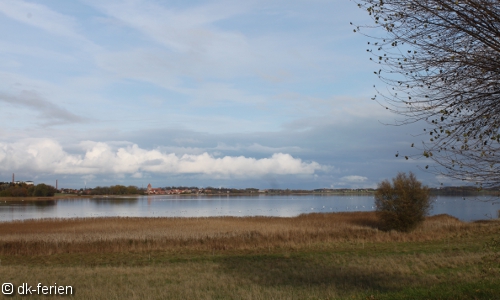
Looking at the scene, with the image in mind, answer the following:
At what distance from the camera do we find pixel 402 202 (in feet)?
115

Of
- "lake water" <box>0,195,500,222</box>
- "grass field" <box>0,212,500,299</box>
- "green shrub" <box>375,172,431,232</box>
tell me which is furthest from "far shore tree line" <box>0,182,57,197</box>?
"green shrub" <box>375,172,431,232</box>

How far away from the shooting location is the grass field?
11.3 meters

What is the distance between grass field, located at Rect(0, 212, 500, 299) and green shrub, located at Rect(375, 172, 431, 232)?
397cm

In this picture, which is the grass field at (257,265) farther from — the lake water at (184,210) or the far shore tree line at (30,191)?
the far shore tree line at (30,191)

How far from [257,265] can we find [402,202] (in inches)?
846

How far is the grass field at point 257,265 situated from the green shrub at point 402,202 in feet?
13.0

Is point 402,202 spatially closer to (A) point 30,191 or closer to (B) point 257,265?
(B) point 257,265

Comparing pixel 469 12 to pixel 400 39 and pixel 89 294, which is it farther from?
pixel 89 294

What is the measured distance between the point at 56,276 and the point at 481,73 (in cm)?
1468

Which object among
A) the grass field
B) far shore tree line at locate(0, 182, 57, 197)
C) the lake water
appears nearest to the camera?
the grass field

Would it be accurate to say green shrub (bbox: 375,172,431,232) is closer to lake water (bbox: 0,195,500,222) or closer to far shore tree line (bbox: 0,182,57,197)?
lake water (bbox: 0,195,500,222)

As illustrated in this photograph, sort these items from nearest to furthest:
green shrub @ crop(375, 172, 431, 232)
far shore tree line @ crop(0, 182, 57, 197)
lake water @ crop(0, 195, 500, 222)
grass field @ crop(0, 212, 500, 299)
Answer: grass field @ crop(0, 212, 500, 299)
green shrub @ crop(375, 172, 431, 232)
lake water @ crop(0, 195, 500, 222)
far shore tree line @ crop(0, 182, 57, 197)

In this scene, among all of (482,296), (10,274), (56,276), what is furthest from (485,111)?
(10,274)

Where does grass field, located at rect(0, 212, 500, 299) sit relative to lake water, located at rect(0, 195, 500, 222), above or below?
above
